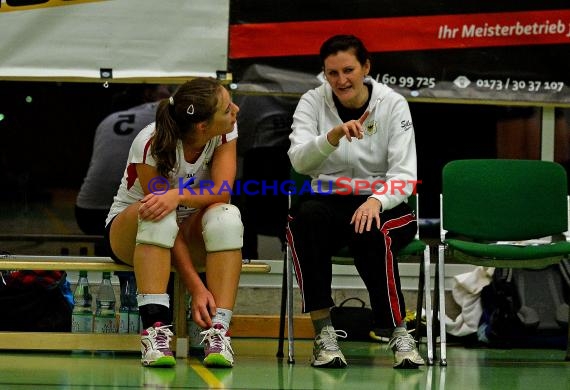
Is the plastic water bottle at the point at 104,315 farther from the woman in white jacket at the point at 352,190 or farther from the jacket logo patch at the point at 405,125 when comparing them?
the jacket logo patch at the point at 405,125

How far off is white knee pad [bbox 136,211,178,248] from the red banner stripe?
5.87 feet

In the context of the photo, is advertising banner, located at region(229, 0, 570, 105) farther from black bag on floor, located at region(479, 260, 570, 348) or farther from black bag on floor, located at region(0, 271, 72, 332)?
black bag on floor, located at region(0, 271, 72, 332)

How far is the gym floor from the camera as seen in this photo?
141 inches

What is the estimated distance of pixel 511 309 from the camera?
210 inches

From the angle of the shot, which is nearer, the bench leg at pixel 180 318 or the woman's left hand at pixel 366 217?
the woman's left hand at pixel 366 217

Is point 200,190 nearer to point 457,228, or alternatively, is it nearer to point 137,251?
point 137,251

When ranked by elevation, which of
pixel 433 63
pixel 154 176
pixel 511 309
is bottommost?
pixel 511 309

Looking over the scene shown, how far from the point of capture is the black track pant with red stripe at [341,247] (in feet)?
13.4

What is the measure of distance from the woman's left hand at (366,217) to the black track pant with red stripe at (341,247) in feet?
0.08

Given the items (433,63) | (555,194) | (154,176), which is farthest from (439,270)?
(433,63)

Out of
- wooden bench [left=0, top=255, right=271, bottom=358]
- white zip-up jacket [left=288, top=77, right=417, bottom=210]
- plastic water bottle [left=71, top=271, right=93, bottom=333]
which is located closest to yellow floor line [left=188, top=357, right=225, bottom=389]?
wooden bench [left=0, top=255, right=271, bottom=358]

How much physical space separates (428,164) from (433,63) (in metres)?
0.62

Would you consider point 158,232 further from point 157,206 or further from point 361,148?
point 361,148

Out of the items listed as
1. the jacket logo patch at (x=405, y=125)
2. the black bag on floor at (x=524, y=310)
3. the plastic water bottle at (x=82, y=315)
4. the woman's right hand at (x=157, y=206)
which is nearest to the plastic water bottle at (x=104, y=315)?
the plastic water bottle at (x=82, y=315)
